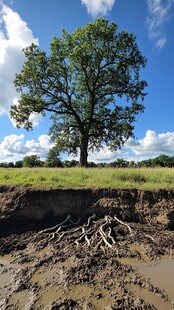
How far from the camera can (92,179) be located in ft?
41.9

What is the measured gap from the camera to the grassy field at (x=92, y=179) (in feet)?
38.9

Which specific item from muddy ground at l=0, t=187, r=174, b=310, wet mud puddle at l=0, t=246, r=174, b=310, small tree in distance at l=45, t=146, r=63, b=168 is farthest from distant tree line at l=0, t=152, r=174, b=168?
wet mud puddle at l=0, t=246, r=174, b=310

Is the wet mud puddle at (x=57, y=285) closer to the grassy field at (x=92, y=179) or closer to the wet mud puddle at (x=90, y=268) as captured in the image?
the wet mud puddle at (x=90, y=268)

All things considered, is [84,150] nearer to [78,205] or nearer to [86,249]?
[78,205]

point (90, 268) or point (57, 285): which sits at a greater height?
point (90, 268)

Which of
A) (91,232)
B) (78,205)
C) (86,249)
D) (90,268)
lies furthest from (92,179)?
(90,268)

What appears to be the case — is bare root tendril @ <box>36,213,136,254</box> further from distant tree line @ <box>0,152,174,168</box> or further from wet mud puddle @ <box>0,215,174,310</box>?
distant tree line @ <box>0,152,174,168</box>

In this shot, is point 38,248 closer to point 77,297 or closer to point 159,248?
point 77,297

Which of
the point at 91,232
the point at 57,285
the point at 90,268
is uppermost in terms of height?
the point at 91,232

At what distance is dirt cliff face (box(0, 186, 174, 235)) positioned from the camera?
9914 mm

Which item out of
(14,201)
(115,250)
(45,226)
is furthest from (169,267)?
(14,201)

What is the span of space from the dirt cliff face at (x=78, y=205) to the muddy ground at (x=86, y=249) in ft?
0.12

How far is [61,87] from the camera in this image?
22812 mm

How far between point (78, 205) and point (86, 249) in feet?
9.63
